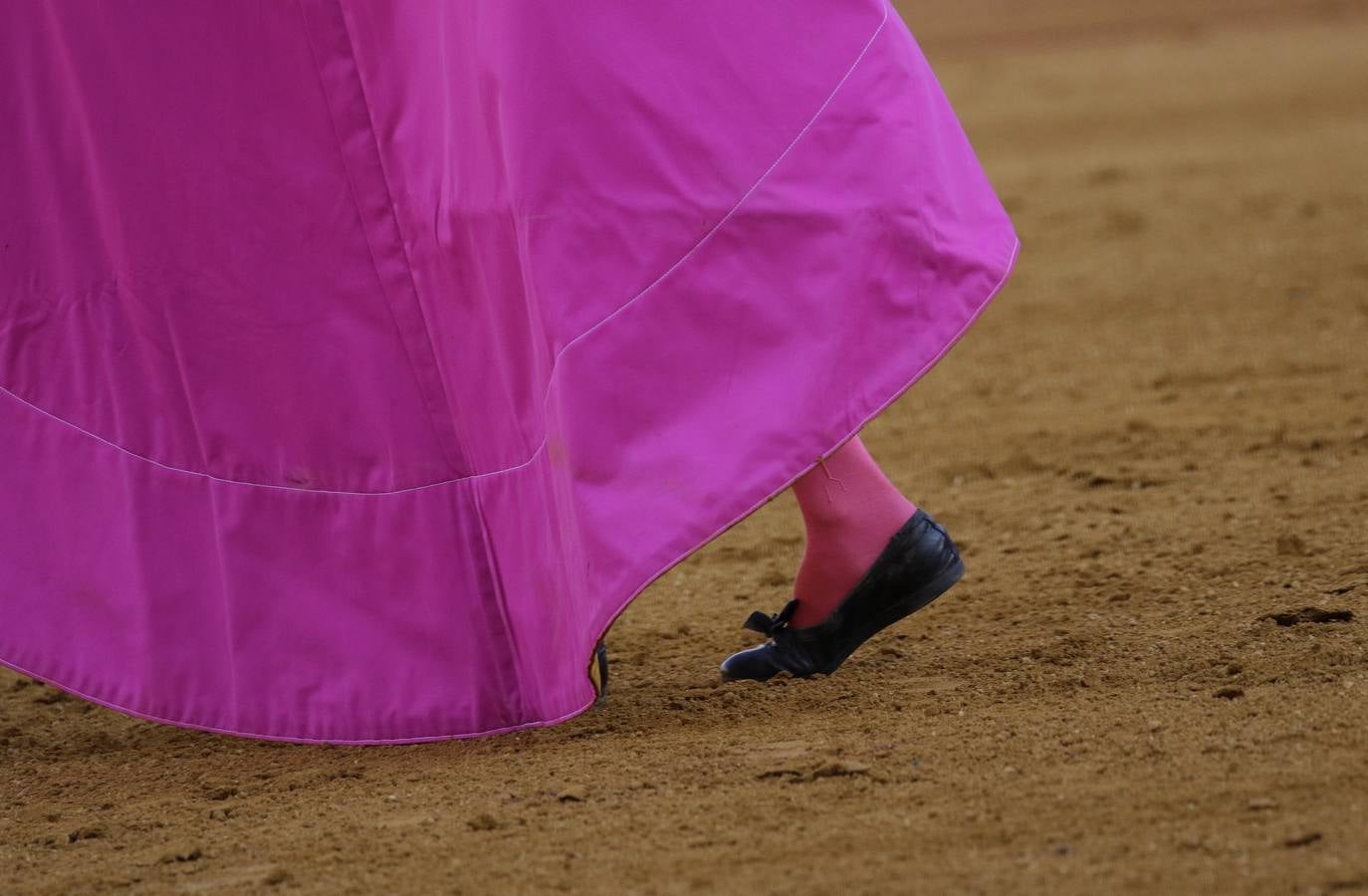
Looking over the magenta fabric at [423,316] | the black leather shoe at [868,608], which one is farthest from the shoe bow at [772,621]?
the magenta fabric at [423,316]

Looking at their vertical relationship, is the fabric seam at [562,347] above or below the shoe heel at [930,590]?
above

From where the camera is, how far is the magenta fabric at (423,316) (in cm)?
223

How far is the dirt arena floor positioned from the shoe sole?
0.27ft

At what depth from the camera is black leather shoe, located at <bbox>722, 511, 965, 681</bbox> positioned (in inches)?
98.6

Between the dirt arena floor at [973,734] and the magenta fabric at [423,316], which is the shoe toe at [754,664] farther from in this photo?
the magenta fabric at [423,316]

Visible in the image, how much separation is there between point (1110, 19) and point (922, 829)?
46.2 ft

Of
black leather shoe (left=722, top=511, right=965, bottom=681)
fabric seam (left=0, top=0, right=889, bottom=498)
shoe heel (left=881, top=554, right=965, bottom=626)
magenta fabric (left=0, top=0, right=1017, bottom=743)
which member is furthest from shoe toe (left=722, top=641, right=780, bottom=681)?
fabric seam (left=0, top=0, right=889, bottom=498)

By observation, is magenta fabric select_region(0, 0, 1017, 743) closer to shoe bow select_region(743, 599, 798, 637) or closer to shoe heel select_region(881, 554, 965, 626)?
shoe bow select_region(743, 599, 798, 637)

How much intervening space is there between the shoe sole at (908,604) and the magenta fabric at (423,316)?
420mm

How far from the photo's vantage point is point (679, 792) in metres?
2.27

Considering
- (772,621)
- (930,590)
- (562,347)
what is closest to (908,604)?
(930,590)

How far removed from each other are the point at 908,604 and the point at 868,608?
61 millimetres

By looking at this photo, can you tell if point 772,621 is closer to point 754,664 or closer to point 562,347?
point 754,664

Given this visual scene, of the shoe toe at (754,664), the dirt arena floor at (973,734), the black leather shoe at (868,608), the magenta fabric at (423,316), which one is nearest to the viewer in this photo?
the dirt arena floor at (973,734)
